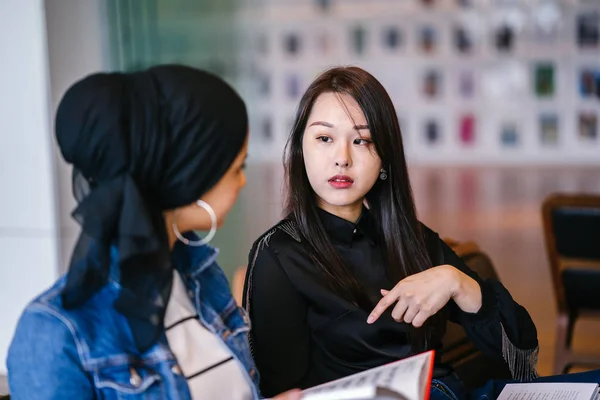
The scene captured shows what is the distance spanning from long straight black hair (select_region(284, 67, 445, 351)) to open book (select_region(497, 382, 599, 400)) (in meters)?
0.20

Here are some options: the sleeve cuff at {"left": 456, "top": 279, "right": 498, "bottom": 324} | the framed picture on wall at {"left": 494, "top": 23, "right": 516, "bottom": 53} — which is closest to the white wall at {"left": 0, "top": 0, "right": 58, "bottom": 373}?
the sleeve cuff at {"left": 456, "top": 279, "right": 498, "bottom": 324}

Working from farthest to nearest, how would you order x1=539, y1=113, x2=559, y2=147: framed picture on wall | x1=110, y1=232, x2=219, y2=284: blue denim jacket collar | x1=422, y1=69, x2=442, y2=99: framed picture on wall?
1. x1=422, y1=69, x2=442, y2=99: framed picture on wall
2. x1=539, y1=113, x2=559, y2=147: framed picture on wall
3. x1=110, y1=232, x2=219, y2=284: blue denim jacket collar

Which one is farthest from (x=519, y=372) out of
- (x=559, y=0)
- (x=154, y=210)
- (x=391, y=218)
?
(x=559, y=0)

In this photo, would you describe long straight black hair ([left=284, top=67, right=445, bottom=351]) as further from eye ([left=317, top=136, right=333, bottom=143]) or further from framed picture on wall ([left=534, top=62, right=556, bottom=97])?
framed picture on wall ([left=534, top=62, right=556, bottom=97])

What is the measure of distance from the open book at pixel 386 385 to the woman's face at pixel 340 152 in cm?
53

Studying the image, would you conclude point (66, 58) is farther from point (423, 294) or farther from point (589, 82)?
point (589, 82)

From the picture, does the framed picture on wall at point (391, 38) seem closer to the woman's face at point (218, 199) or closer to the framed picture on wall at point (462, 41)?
the framed picture on wall at point (462, 41)

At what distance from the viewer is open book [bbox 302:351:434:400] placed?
1.15 meters

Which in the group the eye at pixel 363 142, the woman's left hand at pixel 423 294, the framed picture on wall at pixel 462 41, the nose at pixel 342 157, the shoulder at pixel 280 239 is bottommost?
the woman's left hand at pixel 423 294

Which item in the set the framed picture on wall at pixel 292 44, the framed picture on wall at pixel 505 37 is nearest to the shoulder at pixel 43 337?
the framed picture on wall at pixel 505 37

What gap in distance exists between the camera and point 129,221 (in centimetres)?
116

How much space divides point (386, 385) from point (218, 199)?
0.36 m

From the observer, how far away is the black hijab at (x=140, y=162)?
3.77ft

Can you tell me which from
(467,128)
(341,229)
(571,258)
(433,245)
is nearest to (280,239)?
(341,229)
